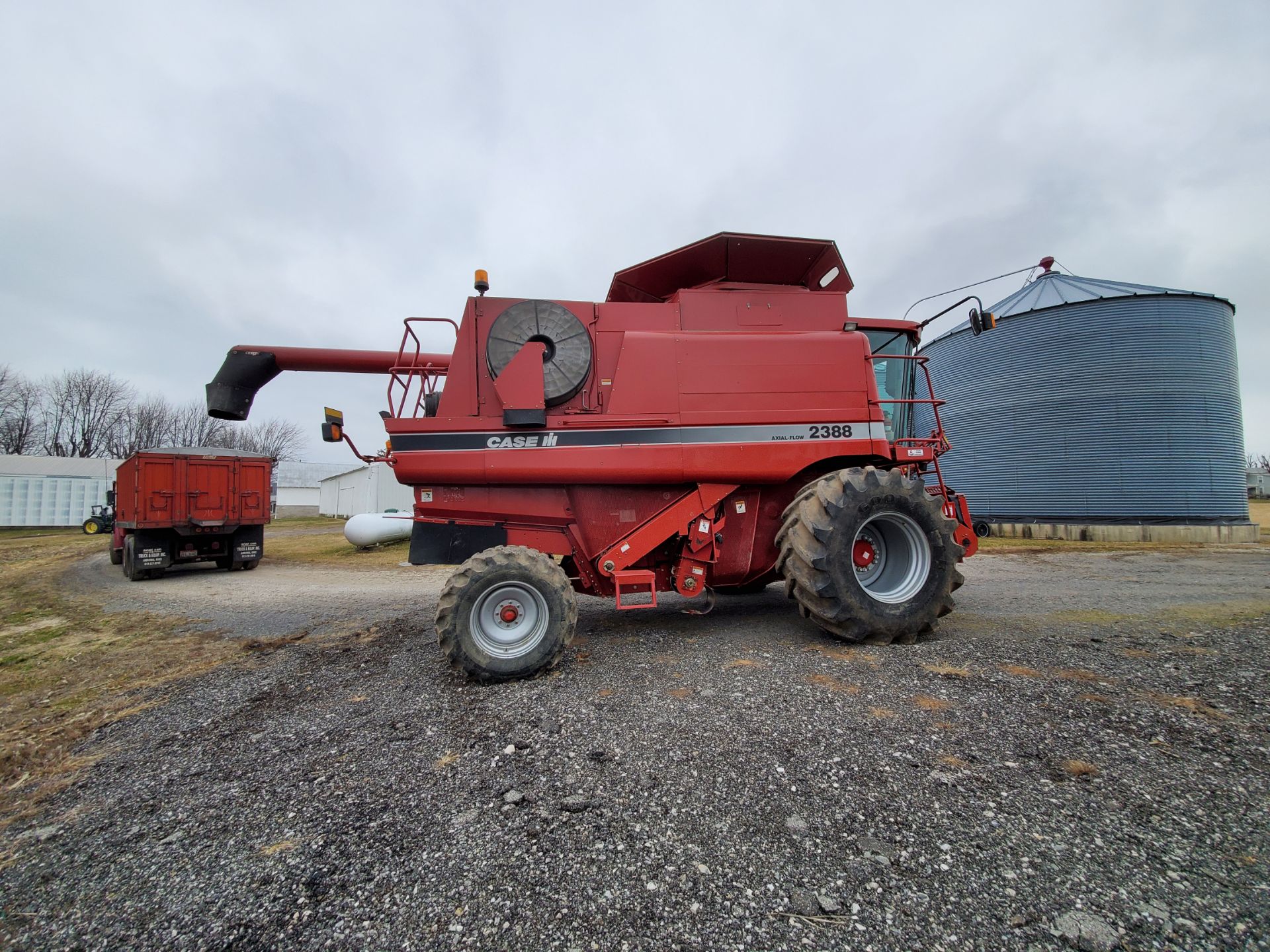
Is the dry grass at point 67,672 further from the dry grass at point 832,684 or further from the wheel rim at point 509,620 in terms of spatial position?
the dry grass at point 832,684

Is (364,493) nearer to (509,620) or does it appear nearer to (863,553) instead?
(509,620)

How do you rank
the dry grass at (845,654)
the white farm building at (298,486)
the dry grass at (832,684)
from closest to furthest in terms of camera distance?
1. the dry grass at (832,684)
2. the dry grass at (845,654)
3. the white farm building at (298,486)

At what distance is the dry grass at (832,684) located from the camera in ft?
10.6

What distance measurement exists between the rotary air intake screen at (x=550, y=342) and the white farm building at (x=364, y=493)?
10.8 meters

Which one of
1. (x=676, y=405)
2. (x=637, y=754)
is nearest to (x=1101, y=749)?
(x=637, y=754)

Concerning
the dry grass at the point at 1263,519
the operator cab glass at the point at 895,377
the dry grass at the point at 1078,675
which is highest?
the operator cab glass at the point at 895,377

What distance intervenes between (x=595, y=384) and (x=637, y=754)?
9.79 feet

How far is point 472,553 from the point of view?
4434 millimetres

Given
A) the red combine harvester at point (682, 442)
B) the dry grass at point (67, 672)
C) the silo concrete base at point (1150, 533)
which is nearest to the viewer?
the dry grass at point (67, 672)

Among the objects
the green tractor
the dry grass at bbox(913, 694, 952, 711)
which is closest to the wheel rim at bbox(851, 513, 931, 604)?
the dry grass at bbox(913, 694, 952, 711)

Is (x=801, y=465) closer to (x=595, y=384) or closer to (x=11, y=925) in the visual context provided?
(x=595, y=384)

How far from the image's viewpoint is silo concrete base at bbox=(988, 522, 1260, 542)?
12711 millimetres

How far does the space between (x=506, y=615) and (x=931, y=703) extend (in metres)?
2.82

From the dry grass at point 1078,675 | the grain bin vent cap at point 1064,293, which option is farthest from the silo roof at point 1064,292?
the dry grass at point 1078,675
